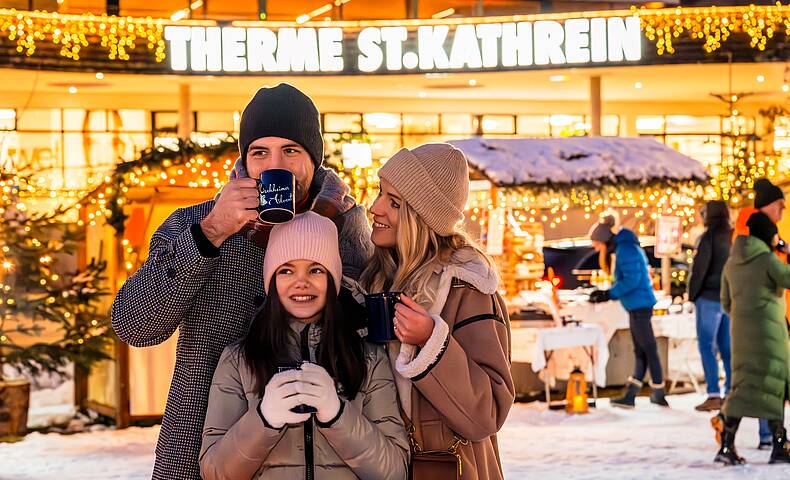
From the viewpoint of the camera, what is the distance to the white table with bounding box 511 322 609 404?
34.5 feet

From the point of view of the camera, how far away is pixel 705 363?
10.5 meters

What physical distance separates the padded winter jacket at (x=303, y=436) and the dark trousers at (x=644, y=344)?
835 centimetres

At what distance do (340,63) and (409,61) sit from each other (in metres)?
1.02

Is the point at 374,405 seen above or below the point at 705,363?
above

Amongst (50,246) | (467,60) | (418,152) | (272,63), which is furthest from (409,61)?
(418,152)

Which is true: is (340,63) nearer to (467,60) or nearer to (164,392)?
(467,60)

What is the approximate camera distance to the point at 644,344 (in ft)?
35.5

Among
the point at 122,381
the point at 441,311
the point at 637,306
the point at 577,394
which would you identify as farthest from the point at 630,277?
the point at 441,311

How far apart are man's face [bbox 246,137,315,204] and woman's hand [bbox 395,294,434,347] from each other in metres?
0.33

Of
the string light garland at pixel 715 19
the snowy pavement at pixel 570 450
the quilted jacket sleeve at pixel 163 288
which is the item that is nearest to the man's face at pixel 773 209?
the snowy pavement at pixel 570 450

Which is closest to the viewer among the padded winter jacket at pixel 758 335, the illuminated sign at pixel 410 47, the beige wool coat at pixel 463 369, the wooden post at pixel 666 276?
the beige wool coat at pixel 463 369

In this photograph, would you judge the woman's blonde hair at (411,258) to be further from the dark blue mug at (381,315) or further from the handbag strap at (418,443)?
the handbag strap at (418,443)

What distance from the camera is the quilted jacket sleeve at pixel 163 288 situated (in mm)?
2604

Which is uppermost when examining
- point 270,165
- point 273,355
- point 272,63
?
point 272,63
